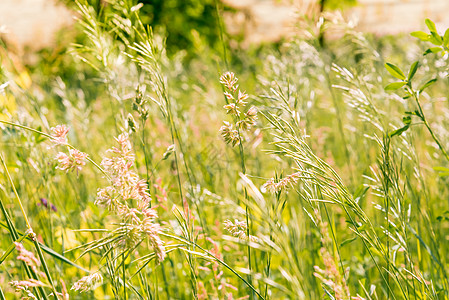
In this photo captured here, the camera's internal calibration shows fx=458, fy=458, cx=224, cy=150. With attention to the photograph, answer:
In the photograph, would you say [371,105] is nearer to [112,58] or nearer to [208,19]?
[112,58]

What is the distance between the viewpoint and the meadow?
1.99ft

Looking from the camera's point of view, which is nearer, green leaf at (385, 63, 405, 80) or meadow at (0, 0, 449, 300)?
meadow at (0, 0, 449, 300)

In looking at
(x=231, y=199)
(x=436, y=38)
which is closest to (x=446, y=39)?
(x=436, y=38)

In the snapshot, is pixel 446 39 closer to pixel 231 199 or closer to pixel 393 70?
pixel 393 70

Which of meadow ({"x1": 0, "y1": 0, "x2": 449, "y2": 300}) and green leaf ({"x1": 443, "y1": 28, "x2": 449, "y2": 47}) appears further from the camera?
green leaf ({"x1": 443, "y1": 28, "x2": 449, "y2": 47})

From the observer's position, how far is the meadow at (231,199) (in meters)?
0.61

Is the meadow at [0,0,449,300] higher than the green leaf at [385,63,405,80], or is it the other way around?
the green leaf at [385,63,405,80]

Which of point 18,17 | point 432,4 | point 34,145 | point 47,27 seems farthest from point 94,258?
point 432,4

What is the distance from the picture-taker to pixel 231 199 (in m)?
1.42

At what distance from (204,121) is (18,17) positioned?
11046 mm

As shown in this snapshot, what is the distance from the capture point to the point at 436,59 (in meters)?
1.60

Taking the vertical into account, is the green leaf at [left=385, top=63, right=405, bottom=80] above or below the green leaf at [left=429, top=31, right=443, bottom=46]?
below

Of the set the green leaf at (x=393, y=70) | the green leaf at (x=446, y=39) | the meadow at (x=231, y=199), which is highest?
the green leaf at (x=446, y=39)

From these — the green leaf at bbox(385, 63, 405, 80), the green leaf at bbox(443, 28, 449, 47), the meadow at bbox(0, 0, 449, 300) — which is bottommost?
the meadow at bbox(0, 0, 449, 300)
